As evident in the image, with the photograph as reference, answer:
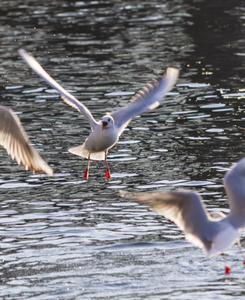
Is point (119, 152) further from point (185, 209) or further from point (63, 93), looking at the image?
point (185, 209)

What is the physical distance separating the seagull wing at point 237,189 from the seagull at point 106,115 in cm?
332

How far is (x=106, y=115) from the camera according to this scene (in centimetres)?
1282

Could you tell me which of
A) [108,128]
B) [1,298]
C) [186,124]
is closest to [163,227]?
[108,128]

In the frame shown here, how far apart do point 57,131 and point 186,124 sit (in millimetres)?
2613

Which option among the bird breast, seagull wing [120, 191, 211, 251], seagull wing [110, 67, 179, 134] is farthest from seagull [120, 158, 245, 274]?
seagull wing [110, 67, 179, 134]

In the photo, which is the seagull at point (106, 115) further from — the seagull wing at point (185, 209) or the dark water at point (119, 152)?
the seagull wing at point (185, 209)

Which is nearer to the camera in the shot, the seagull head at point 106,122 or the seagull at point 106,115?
the seagull head at point 106,122

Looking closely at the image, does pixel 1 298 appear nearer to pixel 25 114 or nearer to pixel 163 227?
pixel 163 227

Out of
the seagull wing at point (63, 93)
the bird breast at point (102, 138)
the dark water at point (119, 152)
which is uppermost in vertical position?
the seagull wing at point (63, 93)

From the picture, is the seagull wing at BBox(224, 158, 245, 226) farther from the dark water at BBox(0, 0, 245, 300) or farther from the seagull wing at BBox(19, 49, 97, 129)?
the seagull wing at BBox(19, 49, 97, 129)

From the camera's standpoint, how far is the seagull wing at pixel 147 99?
13102 mm

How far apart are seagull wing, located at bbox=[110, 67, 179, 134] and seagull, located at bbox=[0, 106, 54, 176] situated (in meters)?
2.10

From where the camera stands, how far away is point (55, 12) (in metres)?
30.8

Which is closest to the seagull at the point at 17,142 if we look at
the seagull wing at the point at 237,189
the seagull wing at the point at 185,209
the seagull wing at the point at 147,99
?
the seagull wing at the point at 185,209
